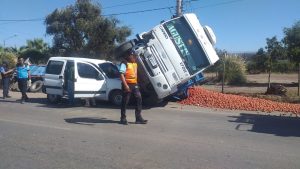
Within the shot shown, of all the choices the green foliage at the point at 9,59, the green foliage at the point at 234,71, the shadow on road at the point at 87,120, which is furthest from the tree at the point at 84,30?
the shadow on road at the point at 87,120

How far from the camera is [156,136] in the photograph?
906 centimetres

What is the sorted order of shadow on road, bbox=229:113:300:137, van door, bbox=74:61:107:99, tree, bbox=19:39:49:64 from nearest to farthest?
shadow on road, bbox=229:113:300:137, van door, bbox=74:61:107:99, tree, bbox=19:39:49:64

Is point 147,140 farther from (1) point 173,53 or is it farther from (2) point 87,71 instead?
(2) point 87,71

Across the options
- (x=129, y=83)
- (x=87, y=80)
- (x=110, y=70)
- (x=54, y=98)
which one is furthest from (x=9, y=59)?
(x=129, y=83)

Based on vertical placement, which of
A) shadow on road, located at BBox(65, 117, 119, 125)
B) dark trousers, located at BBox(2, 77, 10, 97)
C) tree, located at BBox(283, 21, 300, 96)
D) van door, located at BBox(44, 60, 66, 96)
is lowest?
shadow on road, located at BBox(65, 117, 119, 125)

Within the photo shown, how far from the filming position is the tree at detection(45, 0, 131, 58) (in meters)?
30.9

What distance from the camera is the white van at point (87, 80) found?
1418 cm

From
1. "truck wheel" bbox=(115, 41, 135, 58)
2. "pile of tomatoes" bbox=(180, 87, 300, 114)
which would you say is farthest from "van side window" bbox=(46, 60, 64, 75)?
"pile of tomatoes" bbox=(180, 87, 300, 114)

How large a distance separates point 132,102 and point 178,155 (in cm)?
786

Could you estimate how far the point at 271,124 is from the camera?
11312 millimetres

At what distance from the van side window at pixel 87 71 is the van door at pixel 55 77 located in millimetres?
653

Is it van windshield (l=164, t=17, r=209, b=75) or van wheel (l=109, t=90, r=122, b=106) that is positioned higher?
van windshield (l=164, t=17, r=209, b=75)

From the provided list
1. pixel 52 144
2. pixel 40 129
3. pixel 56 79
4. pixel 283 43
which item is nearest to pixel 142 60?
pixel 56 79

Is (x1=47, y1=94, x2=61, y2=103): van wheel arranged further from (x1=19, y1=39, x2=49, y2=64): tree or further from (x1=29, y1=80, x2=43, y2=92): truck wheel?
(x1=19, y1=39, x2=49, y2=64): tree
